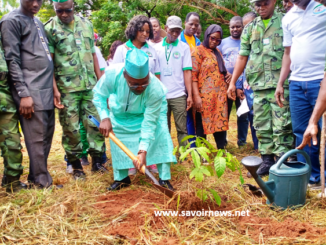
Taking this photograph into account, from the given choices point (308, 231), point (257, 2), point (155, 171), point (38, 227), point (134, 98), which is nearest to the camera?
point (308, 231)

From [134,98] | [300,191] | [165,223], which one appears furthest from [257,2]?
[165,223]

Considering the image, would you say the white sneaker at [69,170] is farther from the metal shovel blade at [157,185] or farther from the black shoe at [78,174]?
the metal shovel blade at [157,185]

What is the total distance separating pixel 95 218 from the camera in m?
2.55

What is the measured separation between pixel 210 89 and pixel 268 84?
0.91 meters

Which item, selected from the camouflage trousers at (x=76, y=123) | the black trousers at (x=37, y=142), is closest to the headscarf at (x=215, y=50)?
the camouflage trousers at (x=76, y=123)

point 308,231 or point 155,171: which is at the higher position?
point 308,231

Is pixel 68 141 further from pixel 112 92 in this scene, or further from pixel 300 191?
pixel 300 191

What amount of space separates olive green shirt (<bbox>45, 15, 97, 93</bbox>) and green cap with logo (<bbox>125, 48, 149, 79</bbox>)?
1.06 meters

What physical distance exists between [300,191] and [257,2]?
198cm

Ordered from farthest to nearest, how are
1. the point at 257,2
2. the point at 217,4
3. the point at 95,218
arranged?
the point at 217,4
the point at 257,2
the point at 95,218

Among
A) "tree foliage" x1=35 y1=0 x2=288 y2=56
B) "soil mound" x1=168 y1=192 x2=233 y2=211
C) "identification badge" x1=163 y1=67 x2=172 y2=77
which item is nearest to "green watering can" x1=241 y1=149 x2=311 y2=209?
"soil mound" x1=168 y1=192 x2=233 y2=211

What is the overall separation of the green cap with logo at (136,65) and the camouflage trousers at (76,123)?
1108 millimetres

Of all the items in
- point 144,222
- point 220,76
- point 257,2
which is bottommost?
point 144,222

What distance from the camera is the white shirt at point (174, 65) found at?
4195mm
